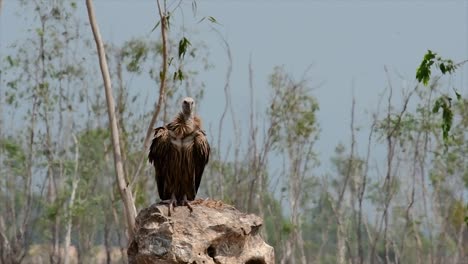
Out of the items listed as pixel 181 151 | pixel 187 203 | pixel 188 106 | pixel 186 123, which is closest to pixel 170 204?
pixel 187 203

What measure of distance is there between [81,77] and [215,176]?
517 centimetres

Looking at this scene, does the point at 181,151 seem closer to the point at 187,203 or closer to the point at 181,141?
the point at 181,141

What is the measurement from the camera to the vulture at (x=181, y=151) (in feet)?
27.3

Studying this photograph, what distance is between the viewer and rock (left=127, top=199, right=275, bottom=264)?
765 cm

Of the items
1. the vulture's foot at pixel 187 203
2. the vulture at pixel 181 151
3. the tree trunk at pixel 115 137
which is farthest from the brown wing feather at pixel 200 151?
the tree trunk at pixel 115 137

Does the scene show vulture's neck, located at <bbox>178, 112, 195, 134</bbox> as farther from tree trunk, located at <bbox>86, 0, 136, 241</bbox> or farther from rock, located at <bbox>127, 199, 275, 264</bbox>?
tree trunk, located at <bbox>86, 0, 136, 241</bbox>

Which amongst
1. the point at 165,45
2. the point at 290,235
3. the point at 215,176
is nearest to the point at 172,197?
the point at 165,45

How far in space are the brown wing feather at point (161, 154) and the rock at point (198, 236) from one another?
1.79 ft

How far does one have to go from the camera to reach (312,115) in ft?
77.0

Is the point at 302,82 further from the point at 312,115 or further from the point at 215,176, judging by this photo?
the point at 215,176

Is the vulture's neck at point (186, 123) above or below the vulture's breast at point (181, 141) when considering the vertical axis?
above

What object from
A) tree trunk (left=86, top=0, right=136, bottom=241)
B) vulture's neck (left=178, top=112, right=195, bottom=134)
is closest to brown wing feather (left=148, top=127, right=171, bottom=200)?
vulture's neck (left=178, top=112, right=195, bottom=134)

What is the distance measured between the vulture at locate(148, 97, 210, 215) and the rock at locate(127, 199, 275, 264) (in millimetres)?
396

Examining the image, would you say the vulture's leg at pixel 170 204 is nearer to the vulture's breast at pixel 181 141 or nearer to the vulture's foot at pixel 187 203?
the vulture's foot at pixel 187 203
